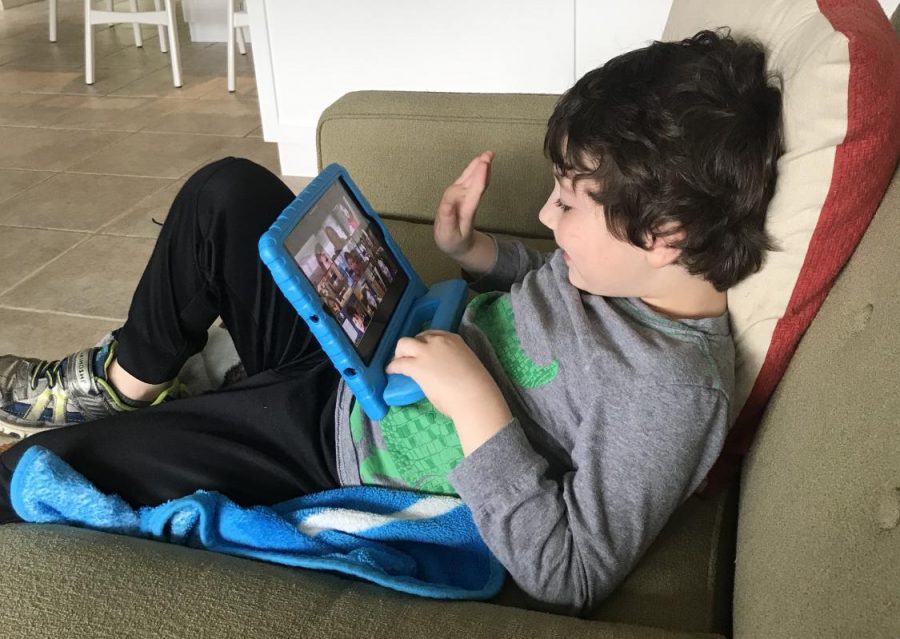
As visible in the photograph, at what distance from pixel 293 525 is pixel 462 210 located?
1.54ft

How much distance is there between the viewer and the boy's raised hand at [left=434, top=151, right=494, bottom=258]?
3.55 ft

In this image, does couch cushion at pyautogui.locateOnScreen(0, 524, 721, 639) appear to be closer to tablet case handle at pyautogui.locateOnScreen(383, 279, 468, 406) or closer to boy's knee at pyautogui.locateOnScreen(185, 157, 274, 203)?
tablet case handle at pyautogui.locateOnScreen(383, 279, 468, 406)

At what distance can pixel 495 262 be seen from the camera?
3.67ft

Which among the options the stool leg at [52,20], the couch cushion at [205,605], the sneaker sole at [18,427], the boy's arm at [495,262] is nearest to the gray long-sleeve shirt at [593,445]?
the couch cushion at [205,605]

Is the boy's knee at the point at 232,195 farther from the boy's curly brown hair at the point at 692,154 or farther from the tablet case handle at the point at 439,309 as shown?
the boy's curly brown hair at the point at 692,154

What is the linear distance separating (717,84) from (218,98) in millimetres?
2832

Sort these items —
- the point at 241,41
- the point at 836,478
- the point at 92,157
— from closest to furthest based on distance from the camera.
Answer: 1. the point at 836,478
2. the point at 92,157
3. the point at 241,41

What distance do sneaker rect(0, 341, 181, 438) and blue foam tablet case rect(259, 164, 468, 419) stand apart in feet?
1.22

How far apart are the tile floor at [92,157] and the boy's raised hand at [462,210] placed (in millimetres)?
937

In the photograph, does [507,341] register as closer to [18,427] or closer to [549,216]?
[549,216]

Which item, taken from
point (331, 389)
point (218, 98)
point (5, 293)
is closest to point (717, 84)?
point (331, 389)

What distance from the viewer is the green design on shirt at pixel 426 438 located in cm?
86

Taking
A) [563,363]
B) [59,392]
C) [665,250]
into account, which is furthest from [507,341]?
[59,392]

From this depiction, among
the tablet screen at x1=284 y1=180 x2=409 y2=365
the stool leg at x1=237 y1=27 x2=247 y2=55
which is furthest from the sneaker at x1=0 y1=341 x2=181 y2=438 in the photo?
the stool leg at x1=237 y1=27 x2=247 y2=55
